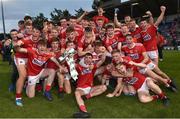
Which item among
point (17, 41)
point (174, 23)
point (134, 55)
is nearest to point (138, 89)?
point (134, 55)

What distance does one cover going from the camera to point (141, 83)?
9.37 meters

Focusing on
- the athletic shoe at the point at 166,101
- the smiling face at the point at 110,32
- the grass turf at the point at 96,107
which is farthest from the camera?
the smiling face at the point at 110,32

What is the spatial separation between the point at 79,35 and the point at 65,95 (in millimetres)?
1780

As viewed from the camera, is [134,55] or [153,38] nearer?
[134,55]

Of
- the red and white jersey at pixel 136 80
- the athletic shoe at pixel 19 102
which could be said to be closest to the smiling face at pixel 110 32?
the red and white jersey at pixel 136 80

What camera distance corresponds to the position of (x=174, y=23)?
4038cm

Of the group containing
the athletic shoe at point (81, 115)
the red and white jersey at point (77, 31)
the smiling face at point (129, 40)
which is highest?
the red and white jersey at point (77, 31)

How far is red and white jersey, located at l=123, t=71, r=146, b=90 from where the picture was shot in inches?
369

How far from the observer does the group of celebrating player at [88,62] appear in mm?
9398

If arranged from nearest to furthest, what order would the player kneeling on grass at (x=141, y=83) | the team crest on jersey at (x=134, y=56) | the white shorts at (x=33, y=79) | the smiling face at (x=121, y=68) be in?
1. the player kneeling on grass at (x=141, y=83)
2. the smiling face at (x=121, y=68)
3. the white shorts at (x=33, y=79)
4. the team crest on jersey at (x=134, y=56)

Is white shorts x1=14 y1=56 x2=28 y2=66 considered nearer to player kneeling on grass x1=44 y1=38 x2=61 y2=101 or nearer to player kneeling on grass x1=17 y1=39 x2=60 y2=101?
player kneeling on grass x1=17 y1=39 x2=60 y2=101

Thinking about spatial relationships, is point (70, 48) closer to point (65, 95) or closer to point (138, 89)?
point (65, 95)

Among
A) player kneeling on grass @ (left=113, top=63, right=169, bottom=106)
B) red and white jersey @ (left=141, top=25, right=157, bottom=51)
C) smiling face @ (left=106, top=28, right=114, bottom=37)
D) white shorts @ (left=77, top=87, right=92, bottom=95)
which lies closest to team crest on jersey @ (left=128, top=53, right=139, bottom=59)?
player kneeling on grass @ (left=113, top=63, right=169, bottom=106)

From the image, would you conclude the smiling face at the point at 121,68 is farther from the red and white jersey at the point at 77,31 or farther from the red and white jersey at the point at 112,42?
the red and white jersey at the point at 77,31
